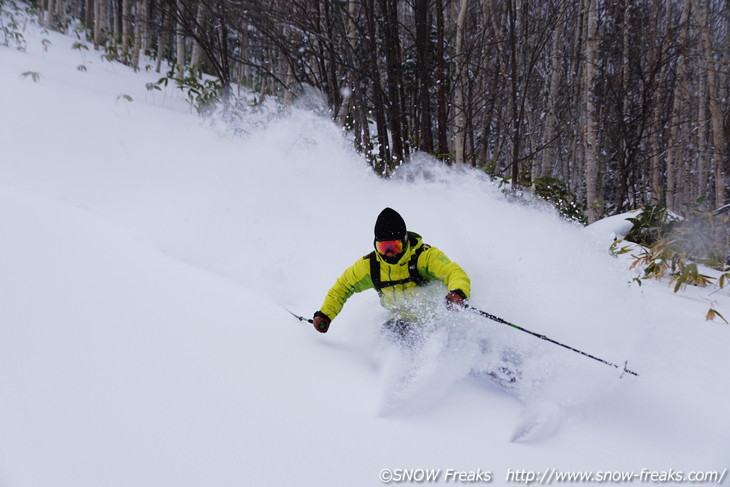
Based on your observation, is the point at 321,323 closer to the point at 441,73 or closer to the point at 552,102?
the point at 441,73

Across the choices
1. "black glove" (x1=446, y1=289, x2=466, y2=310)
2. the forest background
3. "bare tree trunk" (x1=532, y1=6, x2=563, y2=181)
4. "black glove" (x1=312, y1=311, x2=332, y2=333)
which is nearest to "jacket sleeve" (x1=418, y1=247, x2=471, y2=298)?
"black glove" (x1=446, y1=289, x2=466, y2=310)

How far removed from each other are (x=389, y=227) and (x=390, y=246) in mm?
136

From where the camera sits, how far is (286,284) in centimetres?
432

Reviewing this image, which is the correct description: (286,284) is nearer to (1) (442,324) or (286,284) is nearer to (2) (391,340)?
(2) (391,340)

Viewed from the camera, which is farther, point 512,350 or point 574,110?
point 574,110

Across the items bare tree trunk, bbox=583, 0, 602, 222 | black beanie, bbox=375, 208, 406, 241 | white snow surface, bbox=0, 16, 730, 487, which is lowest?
white snow surface, bbox=0, 16, 730, 487

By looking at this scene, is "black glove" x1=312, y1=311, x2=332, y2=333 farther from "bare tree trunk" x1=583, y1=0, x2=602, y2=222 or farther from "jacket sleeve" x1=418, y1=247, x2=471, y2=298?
"bare tree trunk" x1=583, y1=0, x2=602, y2=222

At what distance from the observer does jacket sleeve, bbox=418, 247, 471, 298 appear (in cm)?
313

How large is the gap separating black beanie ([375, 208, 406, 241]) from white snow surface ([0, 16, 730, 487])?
24.9 inches

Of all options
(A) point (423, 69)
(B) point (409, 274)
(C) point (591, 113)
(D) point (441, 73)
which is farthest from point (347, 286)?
(C) point (591, 113)

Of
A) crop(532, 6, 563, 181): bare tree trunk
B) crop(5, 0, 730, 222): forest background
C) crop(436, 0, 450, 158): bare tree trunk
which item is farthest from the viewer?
crop(532, 6, 563, 181): bare tree trunk

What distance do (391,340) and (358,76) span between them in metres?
4.94

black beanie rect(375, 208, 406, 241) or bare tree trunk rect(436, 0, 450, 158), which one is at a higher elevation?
bare tree trunk rect(436, 0, 450, 158)

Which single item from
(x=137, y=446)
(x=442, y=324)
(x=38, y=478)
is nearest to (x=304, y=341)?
(x=442, y=324)
